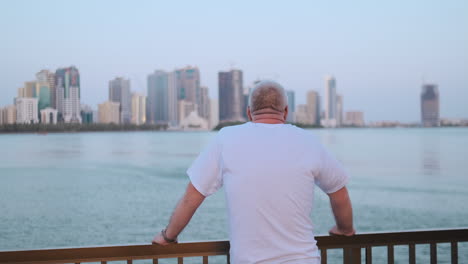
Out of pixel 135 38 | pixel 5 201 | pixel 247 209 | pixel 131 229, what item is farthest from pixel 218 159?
pixel 135 38

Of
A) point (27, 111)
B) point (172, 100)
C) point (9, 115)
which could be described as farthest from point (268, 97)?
point (172, 100)

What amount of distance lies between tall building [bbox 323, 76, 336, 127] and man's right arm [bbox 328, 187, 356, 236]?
4216 inches

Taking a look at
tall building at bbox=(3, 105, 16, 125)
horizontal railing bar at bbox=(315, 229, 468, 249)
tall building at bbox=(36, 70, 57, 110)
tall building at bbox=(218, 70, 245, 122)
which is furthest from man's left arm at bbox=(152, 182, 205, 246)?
tall building at bbox=(218, 70, 245, 122)

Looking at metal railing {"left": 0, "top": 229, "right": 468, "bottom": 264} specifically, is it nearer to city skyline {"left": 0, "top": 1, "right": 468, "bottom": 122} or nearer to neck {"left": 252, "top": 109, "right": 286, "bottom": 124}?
neck {"left": 252, "top": 109, "right": 286, "bottom": 124}

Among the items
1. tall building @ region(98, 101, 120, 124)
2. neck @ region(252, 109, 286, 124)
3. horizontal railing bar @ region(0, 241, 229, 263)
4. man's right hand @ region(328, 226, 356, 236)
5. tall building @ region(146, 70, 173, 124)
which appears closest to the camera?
neck @ region(252, 109, 286, 124)

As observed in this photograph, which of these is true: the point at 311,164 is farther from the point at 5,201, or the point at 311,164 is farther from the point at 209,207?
the point at 5,201

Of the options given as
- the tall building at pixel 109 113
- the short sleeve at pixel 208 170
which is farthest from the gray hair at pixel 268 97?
the tall building at pixel 109 113

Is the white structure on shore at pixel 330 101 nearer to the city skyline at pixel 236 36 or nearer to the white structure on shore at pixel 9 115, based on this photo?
the city skyline at pixel 236 36

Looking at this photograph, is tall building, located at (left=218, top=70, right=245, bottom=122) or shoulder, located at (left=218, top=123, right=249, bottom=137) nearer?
shoulder, located at (left=218, top=123, right=249, bottom=137)

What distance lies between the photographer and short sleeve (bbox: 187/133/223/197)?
1502 mm

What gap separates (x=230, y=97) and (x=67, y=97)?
24513mm

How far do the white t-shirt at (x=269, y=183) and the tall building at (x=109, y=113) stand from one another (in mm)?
82157

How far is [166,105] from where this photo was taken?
354 ft

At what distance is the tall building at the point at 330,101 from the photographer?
4232 inches
